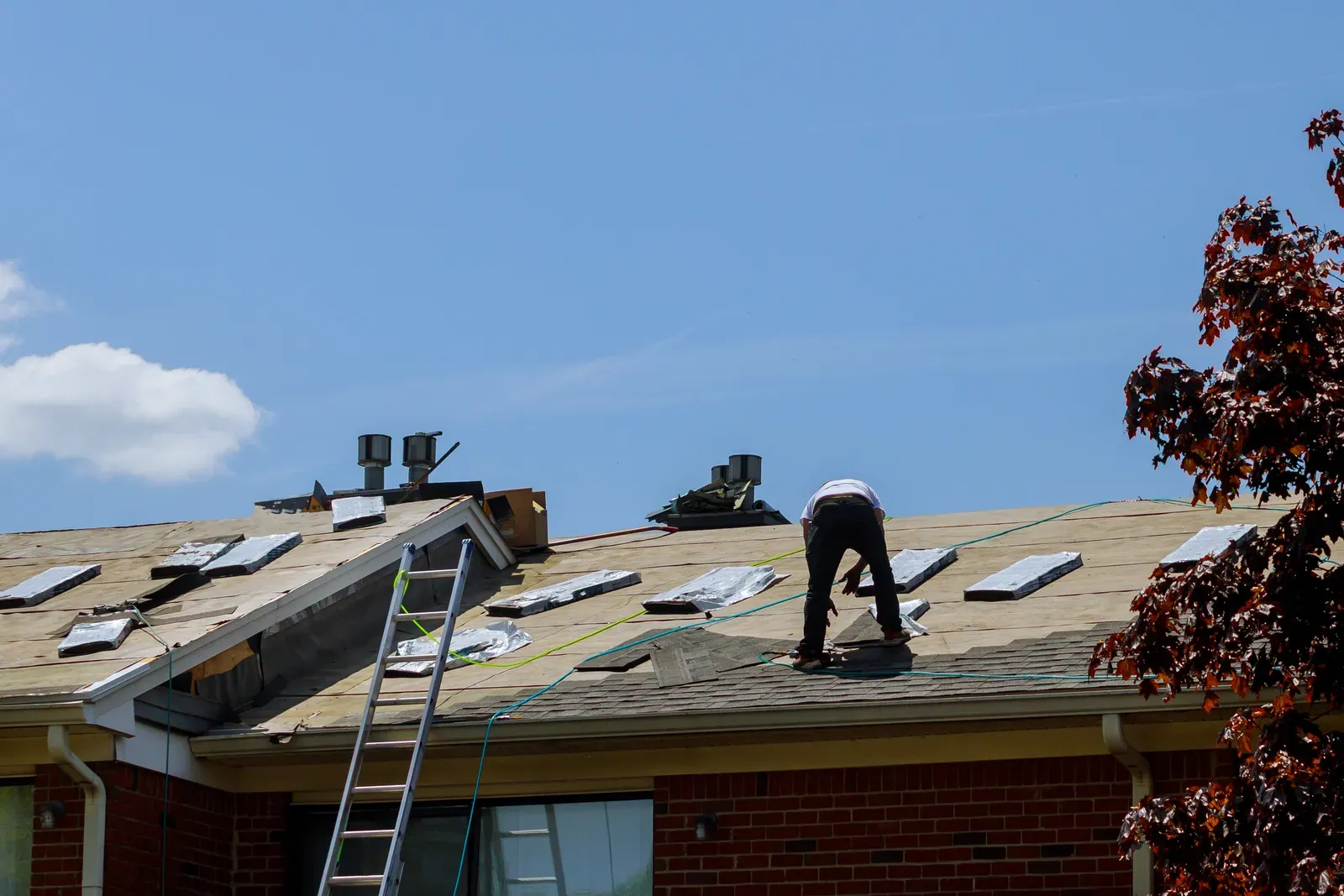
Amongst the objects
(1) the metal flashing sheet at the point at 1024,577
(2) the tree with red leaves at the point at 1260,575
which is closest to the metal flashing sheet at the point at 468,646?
(1) the metal flashing sheet at the point at 1024,577

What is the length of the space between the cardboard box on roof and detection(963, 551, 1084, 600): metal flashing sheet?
395cm

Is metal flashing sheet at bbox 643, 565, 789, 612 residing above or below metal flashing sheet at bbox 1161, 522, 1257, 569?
below

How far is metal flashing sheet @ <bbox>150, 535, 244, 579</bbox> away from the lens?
11.6 m

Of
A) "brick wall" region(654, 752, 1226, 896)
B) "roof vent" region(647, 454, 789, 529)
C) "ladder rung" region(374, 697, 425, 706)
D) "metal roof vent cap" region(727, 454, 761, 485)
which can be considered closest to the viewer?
"brick wall" region(654, 752, 1226, 896)

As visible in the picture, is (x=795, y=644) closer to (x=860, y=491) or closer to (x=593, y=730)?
(x=860, y=491)

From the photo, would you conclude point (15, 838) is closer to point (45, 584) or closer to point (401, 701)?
point (401, 701)

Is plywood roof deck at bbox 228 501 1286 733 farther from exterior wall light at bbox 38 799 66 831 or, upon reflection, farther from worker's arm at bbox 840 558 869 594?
exterior wall light at bbox 38 799 66 831

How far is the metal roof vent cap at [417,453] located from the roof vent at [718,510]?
2.99 m

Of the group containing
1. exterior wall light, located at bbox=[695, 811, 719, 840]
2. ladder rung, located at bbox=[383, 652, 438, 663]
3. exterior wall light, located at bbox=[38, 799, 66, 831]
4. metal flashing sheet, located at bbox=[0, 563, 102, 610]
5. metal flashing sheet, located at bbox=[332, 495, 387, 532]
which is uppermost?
metal flashing sheet, located at bbox=[332, 495, 387, 532]

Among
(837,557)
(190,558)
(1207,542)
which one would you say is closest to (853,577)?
(837,557)

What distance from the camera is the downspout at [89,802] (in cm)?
888

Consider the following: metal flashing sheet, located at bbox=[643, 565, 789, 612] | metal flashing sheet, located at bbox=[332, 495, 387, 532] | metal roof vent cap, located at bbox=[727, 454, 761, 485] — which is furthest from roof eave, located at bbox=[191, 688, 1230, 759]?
metal roof vent cap, located at bbox=[727, 454, 761, 485]

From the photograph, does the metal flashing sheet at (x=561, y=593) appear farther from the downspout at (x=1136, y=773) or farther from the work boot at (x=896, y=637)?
the downspout at (x=1136, y=773)

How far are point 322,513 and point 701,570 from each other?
9.54ft
